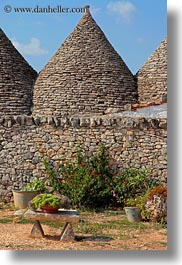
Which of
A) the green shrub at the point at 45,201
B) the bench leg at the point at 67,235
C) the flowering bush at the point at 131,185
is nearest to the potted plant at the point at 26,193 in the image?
the flowering bush at the point at 131,185

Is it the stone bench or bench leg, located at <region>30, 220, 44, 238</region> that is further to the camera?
bench leg, located at <region>30, 220, 44, 238</region>

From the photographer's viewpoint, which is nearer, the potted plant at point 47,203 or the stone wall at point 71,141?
the potted plant at point 47,203

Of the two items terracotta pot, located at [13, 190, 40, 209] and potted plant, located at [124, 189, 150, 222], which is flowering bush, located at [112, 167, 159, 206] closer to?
potted plant, located at [124, 189, 150, 222]

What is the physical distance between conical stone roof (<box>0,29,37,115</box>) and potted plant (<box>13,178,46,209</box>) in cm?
296

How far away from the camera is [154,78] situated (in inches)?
534

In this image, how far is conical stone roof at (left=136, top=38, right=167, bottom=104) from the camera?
43.9 ft

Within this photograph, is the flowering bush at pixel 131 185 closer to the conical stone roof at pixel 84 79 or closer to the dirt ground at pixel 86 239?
the dirt ground at pixel 86 239

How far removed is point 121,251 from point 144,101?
24.5ft

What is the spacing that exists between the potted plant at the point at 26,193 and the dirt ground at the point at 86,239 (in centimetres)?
140

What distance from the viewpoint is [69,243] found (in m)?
6.85

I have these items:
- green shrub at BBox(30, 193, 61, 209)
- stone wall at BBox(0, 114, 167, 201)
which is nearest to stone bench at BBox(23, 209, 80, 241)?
green shrub at BBox(30, 193, 61, 209)

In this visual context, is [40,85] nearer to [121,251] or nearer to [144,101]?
[144,101]

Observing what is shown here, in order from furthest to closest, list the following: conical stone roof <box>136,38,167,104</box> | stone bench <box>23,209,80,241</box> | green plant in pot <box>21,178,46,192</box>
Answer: conical stone roof <box>136,38,167,104</box> → green plant in pot <box>21,178,46,192</box> → stone bench <box>23,209,80,241</box>

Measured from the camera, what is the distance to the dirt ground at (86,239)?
665 cm
